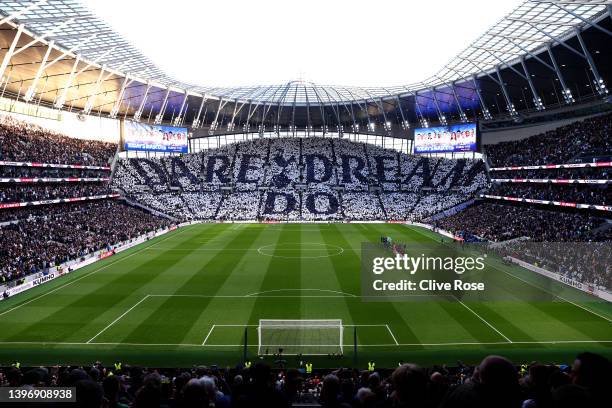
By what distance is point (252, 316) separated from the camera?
24.3m

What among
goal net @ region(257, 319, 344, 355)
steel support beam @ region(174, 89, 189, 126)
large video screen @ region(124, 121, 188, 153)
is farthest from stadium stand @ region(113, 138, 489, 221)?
goal net @ region(257, 319, 344, 355)

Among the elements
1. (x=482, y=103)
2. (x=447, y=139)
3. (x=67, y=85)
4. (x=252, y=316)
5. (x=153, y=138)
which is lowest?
(x=252, y=316)

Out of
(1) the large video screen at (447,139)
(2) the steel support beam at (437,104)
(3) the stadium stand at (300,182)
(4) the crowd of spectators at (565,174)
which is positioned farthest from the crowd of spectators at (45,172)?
(4) the crowd of spectators at (565,174)

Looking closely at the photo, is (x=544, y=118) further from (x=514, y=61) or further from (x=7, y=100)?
(x=7, y=100)

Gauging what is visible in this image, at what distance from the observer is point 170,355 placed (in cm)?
1883

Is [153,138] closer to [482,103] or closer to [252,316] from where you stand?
[482,103]

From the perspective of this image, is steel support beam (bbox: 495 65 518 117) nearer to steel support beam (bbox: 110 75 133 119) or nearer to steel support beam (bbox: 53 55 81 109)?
steel support beam (bbox: 110 75 133 119)

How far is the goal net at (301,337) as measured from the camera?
19641 millimetres

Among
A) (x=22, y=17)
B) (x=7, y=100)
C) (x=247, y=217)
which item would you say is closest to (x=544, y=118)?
(x=247, y=217)

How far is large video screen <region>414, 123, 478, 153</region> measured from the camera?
72.9 m

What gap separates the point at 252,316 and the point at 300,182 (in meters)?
66.4

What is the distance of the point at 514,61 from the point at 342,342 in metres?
48.7

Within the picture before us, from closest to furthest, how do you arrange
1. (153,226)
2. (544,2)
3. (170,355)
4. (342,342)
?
(170,355)
(342,342)
(544,2)
(153,226)

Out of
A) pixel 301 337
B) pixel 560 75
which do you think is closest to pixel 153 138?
pixel 560 75
